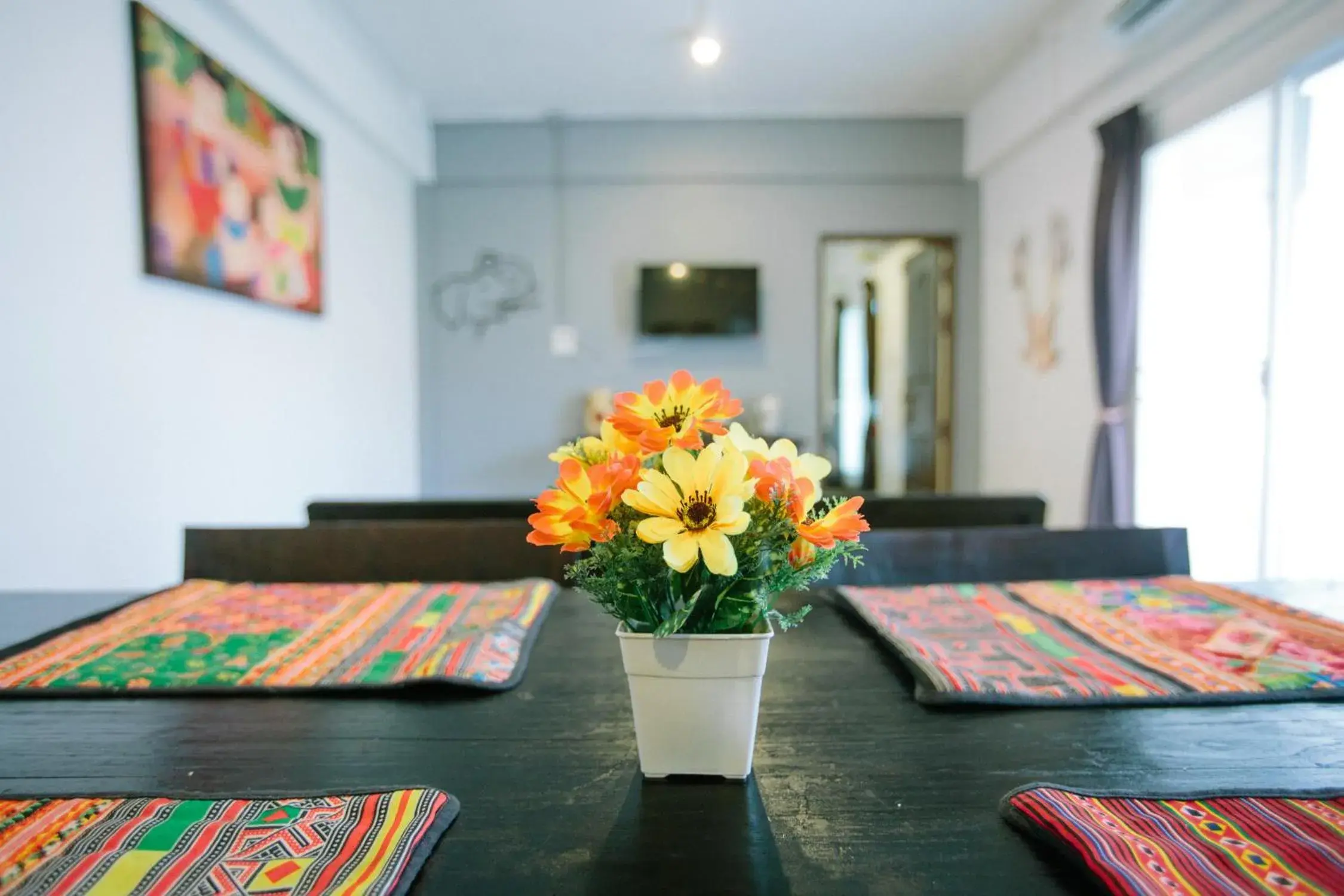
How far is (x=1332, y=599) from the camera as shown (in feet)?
4.15

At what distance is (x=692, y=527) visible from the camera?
63 centimetres

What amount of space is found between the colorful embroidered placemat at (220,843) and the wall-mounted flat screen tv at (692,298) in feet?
14.9

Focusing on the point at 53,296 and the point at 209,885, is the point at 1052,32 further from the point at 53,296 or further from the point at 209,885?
the point at 209,885

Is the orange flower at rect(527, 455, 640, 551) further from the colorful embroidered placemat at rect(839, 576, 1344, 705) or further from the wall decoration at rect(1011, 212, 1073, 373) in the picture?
the wall decoration at rect(1011, 212, 1073, 373)

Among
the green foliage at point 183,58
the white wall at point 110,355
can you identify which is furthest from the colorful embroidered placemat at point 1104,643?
the green foliage at point 183,58

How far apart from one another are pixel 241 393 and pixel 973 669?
2.88m

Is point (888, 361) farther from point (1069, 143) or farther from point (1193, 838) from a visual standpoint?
point (1193, 838)

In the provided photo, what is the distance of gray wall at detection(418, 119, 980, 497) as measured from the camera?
5086 mm

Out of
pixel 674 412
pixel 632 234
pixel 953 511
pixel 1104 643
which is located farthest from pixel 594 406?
pixel 674 412

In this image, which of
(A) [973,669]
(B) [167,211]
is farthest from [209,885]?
(B) [167,211]

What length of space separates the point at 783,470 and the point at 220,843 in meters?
0.51

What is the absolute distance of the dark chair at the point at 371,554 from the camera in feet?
4.90

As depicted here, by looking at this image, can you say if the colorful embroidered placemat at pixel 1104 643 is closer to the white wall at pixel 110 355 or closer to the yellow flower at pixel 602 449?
the yellow flower at pixel 602 449

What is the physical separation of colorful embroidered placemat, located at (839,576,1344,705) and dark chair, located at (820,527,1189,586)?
0.36 ft
